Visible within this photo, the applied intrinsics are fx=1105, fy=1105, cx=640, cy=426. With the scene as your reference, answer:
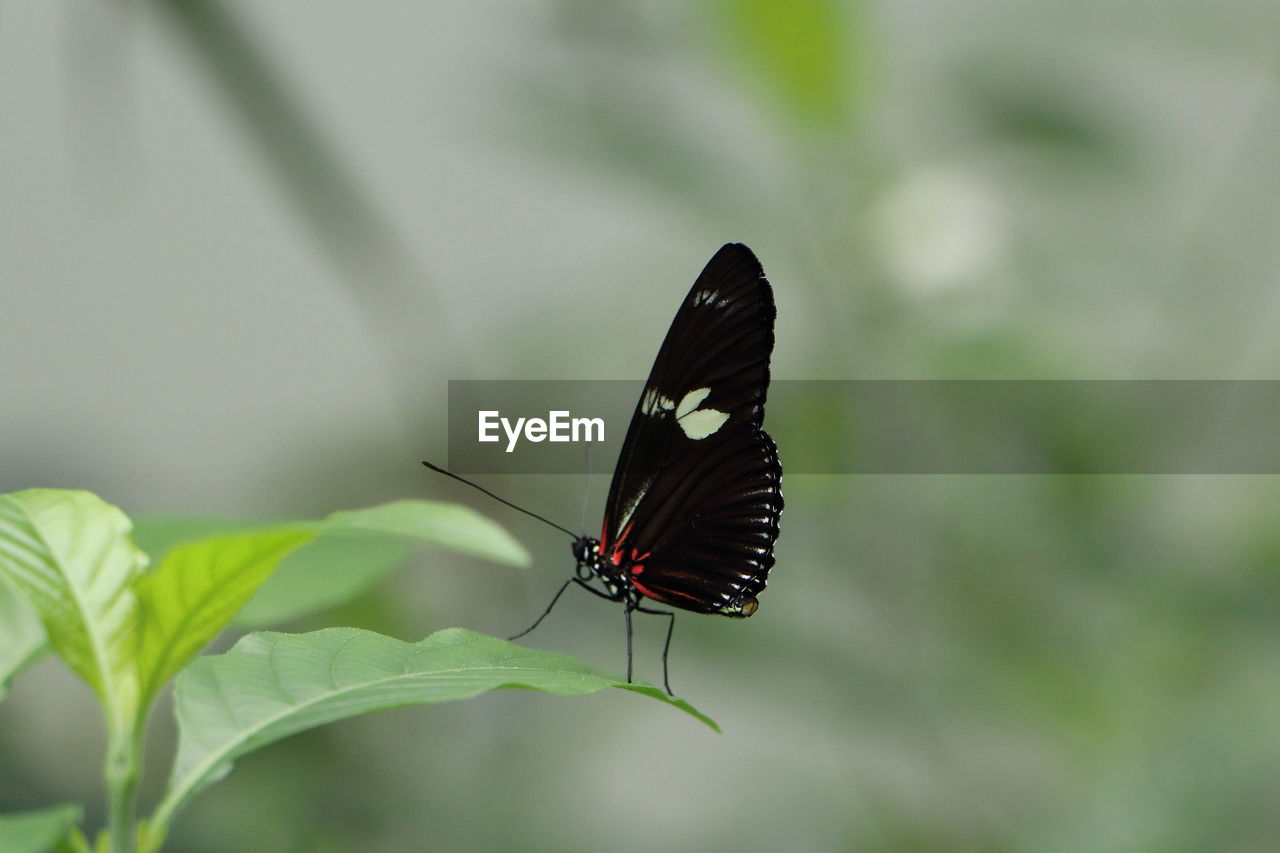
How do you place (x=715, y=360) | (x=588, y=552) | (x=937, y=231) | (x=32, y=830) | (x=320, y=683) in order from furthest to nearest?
1. (x=937, y=231)
2. (x=588, y=552)
3. (x=715, y=360)
4. (x=320, y=683)
5. (x=32, y=830)

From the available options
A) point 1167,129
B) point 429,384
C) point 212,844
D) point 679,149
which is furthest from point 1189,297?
point 212,844

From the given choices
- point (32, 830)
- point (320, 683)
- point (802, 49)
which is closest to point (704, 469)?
point (802, 49)

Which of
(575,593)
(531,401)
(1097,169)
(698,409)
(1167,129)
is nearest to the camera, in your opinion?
(698,409)

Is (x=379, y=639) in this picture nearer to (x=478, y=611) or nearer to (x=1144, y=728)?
(x=1144, y=728)

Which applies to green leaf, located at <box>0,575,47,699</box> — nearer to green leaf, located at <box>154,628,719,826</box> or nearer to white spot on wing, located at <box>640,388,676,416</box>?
green leaf, located at <box>154,628,719,826</box>

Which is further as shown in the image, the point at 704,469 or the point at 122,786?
the point at 704,469

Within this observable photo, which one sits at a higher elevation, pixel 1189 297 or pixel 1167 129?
pixel 1167 129

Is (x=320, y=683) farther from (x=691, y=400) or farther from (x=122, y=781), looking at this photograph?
(x=691, y=400)
